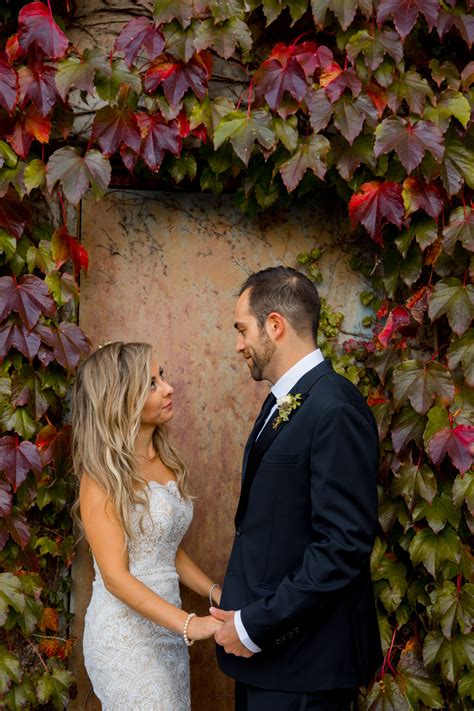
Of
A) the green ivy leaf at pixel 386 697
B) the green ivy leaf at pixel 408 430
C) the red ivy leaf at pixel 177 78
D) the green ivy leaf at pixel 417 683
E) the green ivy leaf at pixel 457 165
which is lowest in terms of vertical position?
the green ivy leaf at pixel 417 683

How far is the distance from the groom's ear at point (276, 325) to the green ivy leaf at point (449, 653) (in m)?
1.14

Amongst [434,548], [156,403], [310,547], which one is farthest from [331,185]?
[310,547]

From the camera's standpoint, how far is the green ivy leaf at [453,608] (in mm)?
2627

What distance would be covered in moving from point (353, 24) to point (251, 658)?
1950 mm

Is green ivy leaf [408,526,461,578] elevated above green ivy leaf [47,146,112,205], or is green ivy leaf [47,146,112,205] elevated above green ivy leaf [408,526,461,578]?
green ivy leaf [47,146,112,205]

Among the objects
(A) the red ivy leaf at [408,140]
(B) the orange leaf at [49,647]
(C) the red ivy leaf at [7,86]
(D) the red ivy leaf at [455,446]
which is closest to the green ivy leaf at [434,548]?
(D) the red ivy leaf at [455,446]

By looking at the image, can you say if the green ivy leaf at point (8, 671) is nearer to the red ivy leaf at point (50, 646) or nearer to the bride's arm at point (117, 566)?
the red ivy leaf at point (50, 646)

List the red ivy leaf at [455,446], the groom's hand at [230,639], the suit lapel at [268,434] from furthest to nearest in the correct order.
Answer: the red ivy leaf at [455,446]
the suit lapel at [268,434]
the groom's hand at [230,639]

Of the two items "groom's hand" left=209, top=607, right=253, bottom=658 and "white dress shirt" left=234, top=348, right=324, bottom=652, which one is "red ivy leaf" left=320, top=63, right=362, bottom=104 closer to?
"white dress shirt" left=234, top=348, right=324, bottom=652

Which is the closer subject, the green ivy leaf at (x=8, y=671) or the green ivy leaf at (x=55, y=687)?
the green ivy leaf at (x=8, y=671)

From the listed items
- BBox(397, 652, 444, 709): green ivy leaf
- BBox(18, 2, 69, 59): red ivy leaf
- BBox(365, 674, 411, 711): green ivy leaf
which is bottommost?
BBox(397, 652, 444, 709): green ivy leaf

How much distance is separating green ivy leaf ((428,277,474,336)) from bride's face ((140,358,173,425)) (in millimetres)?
875

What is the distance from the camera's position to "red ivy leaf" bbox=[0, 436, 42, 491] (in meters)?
2.70

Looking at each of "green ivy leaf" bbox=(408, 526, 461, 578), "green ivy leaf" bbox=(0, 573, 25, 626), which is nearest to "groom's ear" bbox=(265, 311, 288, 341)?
"green ivy leaf" bbox=(408, 526, 461, 578)
